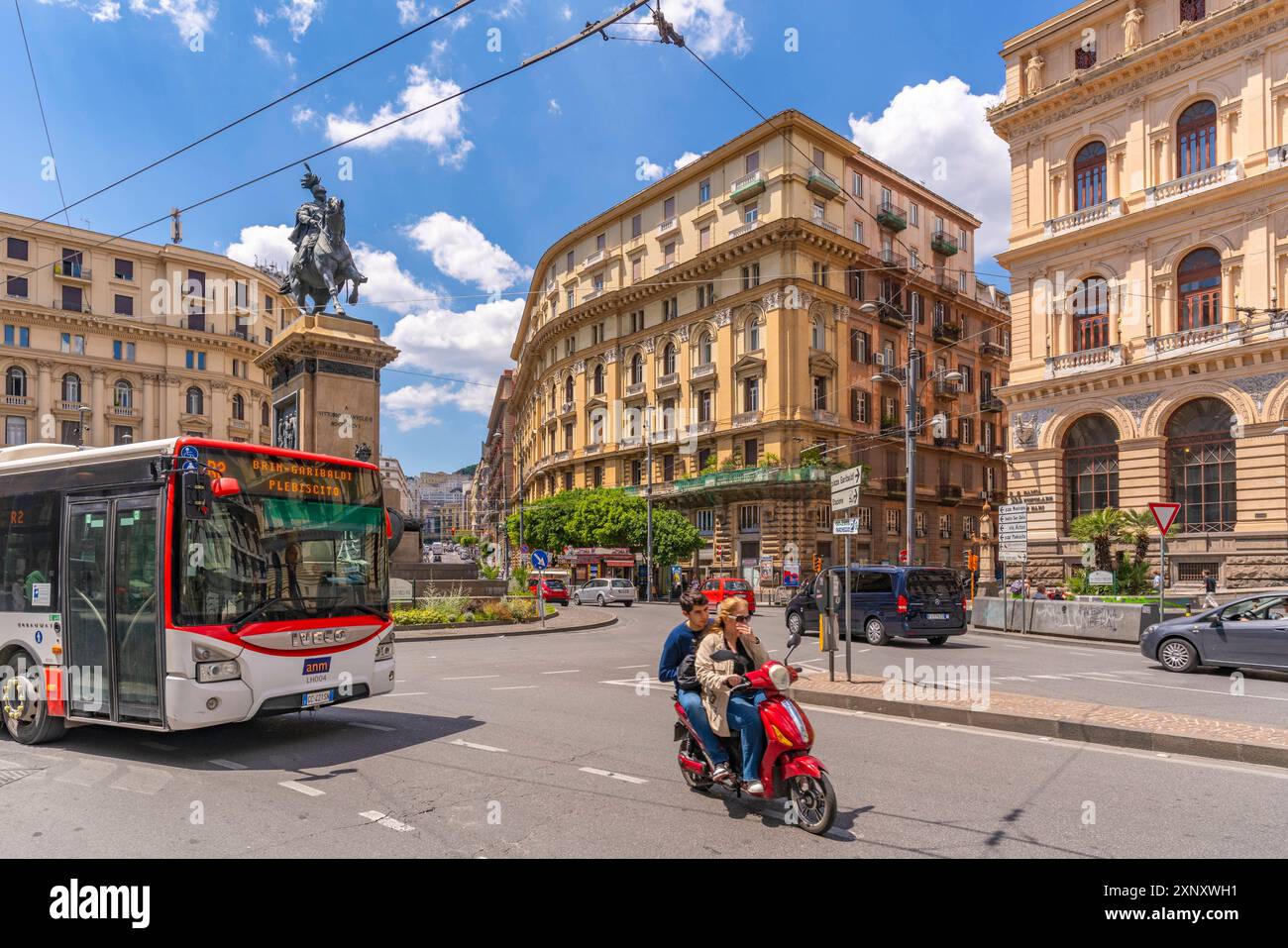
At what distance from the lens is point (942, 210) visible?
6291 cm

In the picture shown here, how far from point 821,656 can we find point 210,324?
68.3m

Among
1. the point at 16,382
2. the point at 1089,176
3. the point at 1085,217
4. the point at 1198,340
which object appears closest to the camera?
the point at 1198,340

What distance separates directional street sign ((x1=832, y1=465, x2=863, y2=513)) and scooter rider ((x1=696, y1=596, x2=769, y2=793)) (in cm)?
622

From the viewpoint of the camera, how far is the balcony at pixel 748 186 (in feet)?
162

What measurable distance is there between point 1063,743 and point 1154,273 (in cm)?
2860

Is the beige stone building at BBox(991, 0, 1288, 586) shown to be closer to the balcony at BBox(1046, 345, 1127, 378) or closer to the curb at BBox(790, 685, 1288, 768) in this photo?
the balcony at BBox(1046, 345, 1127, 378)

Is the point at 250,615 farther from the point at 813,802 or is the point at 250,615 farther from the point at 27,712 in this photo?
the point at 813,802

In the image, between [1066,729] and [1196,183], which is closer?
[1066,729]

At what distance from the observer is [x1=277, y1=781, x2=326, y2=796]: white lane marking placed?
6.70 m

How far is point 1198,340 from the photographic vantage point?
99.6ft

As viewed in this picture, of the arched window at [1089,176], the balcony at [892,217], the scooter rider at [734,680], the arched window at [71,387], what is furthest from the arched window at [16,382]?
the scooter rider at [734,680]

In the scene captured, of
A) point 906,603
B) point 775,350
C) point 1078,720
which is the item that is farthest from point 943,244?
point 1078,720

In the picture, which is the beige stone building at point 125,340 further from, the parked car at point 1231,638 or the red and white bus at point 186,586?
the parked car at point 1231,638

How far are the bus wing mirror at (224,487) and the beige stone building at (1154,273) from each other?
103ft
